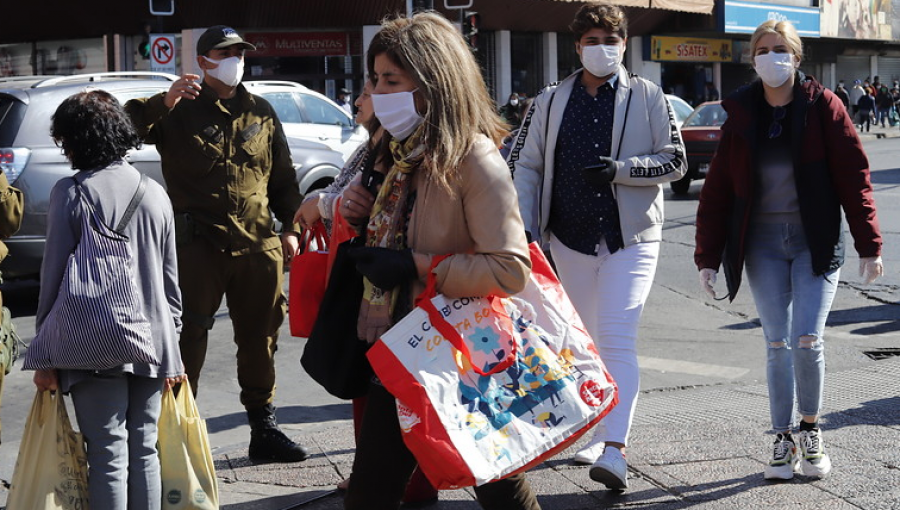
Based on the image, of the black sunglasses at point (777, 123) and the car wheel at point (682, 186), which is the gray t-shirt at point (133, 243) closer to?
the black sunglasses at point (777, 123)

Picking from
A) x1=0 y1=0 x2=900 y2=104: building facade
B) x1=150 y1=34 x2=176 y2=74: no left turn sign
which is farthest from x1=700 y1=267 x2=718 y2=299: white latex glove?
x1=150 y1=34 x2=176 y2=74: no left turn sign

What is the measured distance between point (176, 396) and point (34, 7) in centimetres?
2654

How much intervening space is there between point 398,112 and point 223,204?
6.25ft

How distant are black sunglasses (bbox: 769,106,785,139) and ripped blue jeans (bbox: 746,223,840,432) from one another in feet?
1.21

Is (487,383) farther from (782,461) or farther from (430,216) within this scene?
(782,461)

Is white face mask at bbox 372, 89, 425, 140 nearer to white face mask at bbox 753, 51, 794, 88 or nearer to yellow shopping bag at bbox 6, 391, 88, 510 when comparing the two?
yellow shopping bag at bbox 6, 391, 88, 510

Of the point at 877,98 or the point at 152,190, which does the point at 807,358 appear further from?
the point at 877,98

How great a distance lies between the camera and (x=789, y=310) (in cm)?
483

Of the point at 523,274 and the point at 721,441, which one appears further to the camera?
the point at 721,441

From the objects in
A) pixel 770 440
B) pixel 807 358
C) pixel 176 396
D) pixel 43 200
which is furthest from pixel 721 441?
pixel 43 200

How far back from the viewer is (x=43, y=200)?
9.09 m

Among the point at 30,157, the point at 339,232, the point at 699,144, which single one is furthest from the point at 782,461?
the point at 699,144

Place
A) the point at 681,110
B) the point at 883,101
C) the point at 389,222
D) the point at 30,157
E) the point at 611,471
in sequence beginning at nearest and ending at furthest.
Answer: the point at 389,222 → the point at 611,471 → the point at 30,157 → the point at 681,110 → the point at 883,101

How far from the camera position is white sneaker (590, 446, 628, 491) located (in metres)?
4.51
